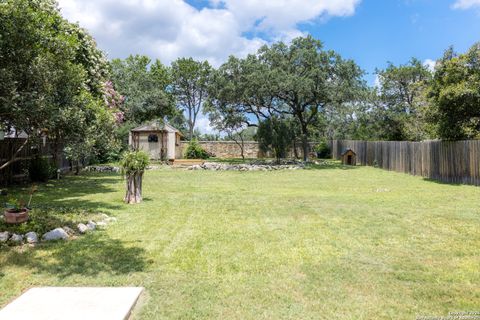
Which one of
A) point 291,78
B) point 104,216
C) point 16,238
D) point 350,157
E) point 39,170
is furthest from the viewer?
point 350,157

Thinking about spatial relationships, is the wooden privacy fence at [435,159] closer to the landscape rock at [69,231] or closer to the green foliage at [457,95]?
the green foliage at [457,95]

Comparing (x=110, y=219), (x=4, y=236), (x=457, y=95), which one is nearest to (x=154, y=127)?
(x=457, y=95)

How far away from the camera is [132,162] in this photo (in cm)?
762

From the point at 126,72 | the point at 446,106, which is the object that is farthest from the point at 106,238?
the point at 126,72

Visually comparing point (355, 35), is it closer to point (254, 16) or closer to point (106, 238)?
point (254, 16)

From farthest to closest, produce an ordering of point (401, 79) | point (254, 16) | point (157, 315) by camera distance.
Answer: point (401, 79), point (254, 16), point (157, 315)

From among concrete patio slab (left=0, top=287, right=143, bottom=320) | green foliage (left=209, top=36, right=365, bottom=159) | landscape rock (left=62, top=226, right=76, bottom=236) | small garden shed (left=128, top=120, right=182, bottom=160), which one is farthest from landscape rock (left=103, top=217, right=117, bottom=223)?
small garden shed (left=128, top=120, right=182, bottom=160)

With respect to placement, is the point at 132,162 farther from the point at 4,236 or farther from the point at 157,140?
the point at 157,140

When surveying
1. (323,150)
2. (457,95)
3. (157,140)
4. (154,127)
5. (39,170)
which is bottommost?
(39,170)

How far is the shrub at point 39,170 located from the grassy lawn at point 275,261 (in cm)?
491

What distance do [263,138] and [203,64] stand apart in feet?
69.3

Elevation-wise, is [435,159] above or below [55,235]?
above

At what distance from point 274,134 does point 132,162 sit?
1519 centimetres

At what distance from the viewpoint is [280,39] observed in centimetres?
2253
